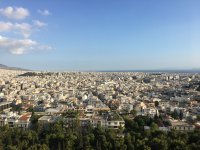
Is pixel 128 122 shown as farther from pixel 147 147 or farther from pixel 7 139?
pixel 7 139

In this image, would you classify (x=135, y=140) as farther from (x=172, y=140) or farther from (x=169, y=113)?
(x=169, y=113)

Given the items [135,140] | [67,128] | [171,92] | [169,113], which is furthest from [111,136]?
[171,92]

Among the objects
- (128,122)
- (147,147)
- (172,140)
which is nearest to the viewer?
(147,147)

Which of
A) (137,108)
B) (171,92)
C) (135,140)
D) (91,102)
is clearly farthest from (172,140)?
(171,92)

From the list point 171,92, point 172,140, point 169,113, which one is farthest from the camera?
point 171,92

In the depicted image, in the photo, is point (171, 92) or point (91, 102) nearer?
point (91, 102)

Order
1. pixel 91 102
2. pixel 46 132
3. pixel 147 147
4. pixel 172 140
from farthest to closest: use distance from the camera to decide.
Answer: pixel 91 102
pixel 46 132
pixel 172 140
pixel 147 147

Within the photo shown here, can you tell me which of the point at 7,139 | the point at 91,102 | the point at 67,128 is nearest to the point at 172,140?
the point at 67,128

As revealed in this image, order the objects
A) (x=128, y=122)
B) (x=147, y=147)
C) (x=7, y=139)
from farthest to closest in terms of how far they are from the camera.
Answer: (x=128, y=122) < (x=7, y=139) < (x=147, y=147)

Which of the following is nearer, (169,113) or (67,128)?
(67,128)
